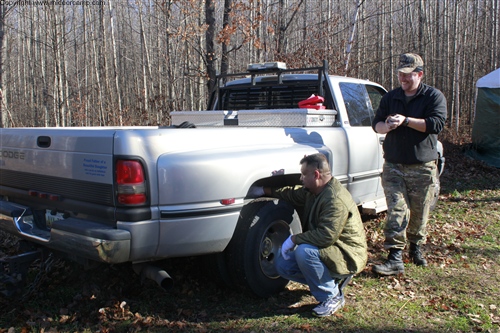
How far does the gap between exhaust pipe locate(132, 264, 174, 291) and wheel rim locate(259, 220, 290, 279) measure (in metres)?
0.85

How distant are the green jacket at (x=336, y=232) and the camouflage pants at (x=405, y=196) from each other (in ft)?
3.05

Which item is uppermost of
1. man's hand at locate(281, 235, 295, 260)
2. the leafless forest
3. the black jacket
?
the leafless forest

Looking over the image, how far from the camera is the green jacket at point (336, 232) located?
3.33 meters

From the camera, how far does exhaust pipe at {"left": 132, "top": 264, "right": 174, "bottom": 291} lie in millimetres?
3168

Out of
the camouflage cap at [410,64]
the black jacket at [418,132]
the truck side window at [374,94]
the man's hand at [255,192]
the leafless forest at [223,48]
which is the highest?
the leafless forest at [223,48]

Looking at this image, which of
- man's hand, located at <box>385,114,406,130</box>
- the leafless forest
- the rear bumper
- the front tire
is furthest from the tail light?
the leafless forest

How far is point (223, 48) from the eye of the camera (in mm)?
12148

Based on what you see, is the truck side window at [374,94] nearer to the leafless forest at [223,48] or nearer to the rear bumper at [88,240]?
the rear bumper at [88,240]

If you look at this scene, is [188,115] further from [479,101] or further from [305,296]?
[479,101]

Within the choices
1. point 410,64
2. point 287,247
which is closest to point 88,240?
point 287,247

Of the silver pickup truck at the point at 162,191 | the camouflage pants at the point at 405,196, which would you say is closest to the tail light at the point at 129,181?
the silver pickup truck at the point at 162,191

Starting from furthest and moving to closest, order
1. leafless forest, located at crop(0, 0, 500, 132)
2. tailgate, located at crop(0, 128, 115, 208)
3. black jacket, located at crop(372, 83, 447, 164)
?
leafless forest, located at crop(0, 0, 500, 132) → black jacket, located at crop(372, 83, 447, 164) → tailgate, located at crop(0, 128, 115, 208)

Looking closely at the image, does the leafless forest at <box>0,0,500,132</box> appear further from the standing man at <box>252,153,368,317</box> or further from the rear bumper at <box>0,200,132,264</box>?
the rear bumper at <box>0,200,132,264</box>

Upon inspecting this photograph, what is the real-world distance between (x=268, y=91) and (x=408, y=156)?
6.83ft
